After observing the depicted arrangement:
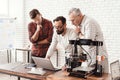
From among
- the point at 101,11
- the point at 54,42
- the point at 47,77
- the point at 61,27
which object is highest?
the point at 101,11

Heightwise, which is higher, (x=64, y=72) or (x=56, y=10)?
(x=56, y=10)

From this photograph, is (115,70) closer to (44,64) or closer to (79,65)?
(79,65)

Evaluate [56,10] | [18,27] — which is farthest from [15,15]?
[56,10]

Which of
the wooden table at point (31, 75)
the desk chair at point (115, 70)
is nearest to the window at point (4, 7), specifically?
the wooden table at point (31, 75)

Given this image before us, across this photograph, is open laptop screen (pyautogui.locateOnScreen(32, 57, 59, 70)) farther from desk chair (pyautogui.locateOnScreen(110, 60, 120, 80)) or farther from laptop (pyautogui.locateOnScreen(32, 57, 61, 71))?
desk chair (pyautogui.locateOnScreen(110, 60, 120, 80))

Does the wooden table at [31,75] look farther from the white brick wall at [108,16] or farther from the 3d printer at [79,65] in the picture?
the white brick wall at [108,16]

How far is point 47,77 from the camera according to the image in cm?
238

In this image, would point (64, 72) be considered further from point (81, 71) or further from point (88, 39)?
point (88, 39)

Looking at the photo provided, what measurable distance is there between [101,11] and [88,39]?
2.17m

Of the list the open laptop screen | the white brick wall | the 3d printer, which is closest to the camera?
the 3d printer

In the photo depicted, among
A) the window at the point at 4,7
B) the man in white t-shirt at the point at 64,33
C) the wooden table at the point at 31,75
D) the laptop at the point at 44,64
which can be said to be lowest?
the wooden table at the point at 31,75

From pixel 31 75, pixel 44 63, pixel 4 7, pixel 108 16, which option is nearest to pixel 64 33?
pixel 44 63

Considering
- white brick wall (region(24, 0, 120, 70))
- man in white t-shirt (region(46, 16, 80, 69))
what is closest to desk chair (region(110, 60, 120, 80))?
man in white t-shirt (region(46, 16, 80, 69))

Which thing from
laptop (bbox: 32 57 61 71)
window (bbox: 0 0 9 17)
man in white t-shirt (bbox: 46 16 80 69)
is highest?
window (bbox: 0 0 9 17)
